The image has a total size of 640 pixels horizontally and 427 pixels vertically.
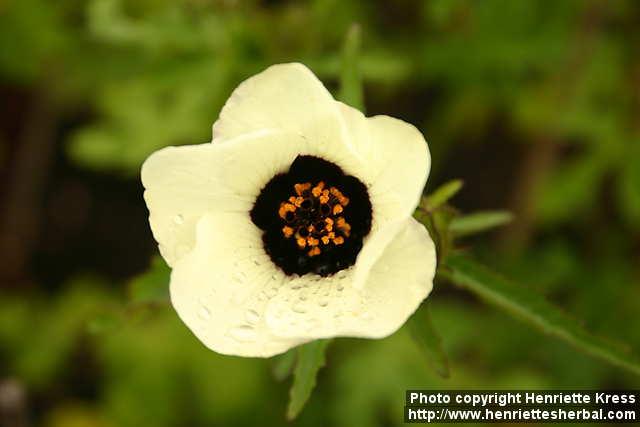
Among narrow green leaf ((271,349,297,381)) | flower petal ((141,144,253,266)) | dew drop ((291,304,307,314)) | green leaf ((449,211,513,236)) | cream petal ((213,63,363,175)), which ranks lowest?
narrow green leaf ((271,349,297,381))

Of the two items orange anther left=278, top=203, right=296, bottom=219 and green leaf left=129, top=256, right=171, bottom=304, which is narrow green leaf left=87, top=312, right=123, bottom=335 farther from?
orange anther left=278, top=203, right=296, bottom=219

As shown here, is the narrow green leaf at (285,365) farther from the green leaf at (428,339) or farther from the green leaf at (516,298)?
the green leaf at (516,298)

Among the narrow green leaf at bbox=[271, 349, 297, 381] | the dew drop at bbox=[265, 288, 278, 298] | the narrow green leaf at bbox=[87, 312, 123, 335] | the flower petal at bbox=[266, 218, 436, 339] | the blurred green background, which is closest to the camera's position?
the flower petal at bbox=[266, 218, 436, 339]

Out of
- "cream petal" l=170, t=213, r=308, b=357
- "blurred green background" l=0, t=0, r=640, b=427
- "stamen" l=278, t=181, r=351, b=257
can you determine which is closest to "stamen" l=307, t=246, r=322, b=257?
"stamen" l=278, t=181, r=351, b=257

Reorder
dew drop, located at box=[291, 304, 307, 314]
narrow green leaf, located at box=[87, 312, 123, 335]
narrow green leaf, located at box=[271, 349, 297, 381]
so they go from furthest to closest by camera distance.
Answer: narrow green leaf, located at box=[87, 312, 123, 335]
narrow green leaf, located at box=[271, 349, 297, 381]
dew drop, located at box=[291, 304, 307, 314]

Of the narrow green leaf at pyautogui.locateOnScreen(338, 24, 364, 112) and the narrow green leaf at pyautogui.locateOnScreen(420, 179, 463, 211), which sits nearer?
the narrow green leaf at pyautogui.locateOnScreen(420, 179, 463, 211)

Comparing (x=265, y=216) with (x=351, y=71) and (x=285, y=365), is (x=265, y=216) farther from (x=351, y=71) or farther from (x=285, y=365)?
(x=351, y=71)

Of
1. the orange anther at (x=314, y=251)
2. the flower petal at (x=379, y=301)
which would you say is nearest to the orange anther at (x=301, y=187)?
the orange anther at (x=314, y=251)
